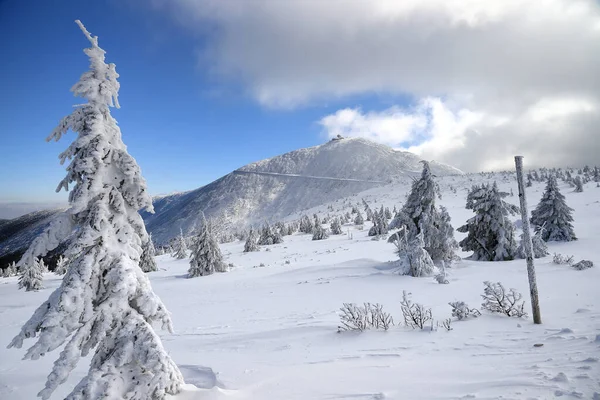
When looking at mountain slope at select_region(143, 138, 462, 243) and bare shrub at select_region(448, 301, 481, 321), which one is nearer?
bare shrub at select_region(448, 301, 481, 321)

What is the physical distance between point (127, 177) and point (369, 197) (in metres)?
85.7

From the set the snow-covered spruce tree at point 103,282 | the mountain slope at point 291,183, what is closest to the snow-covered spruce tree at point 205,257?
the snow-covered spruce tree at point 103,282

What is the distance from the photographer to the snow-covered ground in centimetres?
433

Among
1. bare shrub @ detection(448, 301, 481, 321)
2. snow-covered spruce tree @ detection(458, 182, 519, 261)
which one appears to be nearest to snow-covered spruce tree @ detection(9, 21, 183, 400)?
bare shrub @ detection(448, 301, 481, 321)

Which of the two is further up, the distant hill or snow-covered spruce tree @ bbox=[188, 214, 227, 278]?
the distant hill

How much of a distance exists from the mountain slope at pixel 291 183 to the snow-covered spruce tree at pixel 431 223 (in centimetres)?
9382

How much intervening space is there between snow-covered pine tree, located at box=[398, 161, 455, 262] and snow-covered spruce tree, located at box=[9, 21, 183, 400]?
15005mm

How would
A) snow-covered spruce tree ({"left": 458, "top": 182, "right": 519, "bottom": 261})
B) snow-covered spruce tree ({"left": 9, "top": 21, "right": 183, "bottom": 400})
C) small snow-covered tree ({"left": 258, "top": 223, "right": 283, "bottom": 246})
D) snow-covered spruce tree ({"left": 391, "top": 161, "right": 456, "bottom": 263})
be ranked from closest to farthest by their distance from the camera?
snow-covered spruce tree ({"left": 9, "top": 21, "right": 183, "bottom": 400})
snow-covered spruce tree ({"left": 391, "top": 161, "right": 456, "bottom": 263})
snow-covered spruce tree ({"left": 458, "top": 182, "right": 519, "bottom": 261})
small snow-covered tree ({"left": 258, "top": 223, "right": 283, "bottom": 246})

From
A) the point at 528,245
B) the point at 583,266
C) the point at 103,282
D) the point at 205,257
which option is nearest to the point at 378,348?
the point at 528,245

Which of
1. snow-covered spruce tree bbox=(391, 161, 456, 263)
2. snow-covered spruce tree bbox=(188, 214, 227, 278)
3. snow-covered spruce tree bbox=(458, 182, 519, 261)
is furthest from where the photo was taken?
snow-covered spruce tree bbox=(188, 214, 227, 278)

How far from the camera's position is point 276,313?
10.8 m

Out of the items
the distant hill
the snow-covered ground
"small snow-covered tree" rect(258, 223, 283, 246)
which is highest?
the distant hill

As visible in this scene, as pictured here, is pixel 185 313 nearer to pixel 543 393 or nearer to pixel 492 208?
pixel 543 393

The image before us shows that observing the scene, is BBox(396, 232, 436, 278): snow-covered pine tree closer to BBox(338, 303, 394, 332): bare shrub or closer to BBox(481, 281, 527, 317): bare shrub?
BBox(481, 281, 527, 317): bare shrub
